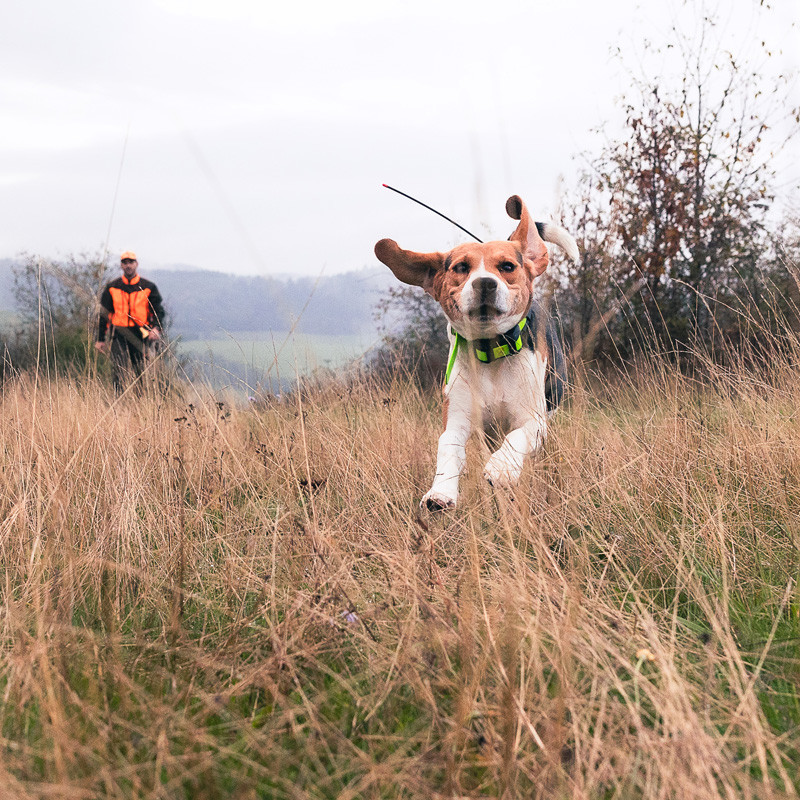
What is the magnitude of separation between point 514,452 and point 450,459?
10.2 inches

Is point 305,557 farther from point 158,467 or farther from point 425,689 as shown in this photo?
point 158,467

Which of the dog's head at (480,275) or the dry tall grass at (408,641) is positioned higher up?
the dog's head at (480,275)

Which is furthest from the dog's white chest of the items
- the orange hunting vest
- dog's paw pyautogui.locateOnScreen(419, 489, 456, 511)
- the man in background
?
the orange hunting vest

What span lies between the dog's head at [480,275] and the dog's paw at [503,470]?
1.70 ft

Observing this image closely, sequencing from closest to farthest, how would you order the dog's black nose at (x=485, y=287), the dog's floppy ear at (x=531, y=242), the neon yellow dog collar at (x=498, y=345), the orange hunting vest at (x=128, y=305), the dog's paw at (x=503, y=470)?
1. the dog's paw at (x=503, y=470)
2. the dog's black nose at (x=485, y=287)
3. the neon yellow dog collar at (x=498, y=345)
4. the dog's floppy ear at (x=531, y=242)
5. the orange hunting vest at (x=128, y=305)

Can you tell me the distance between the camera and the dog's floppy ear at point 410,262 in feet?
10.6

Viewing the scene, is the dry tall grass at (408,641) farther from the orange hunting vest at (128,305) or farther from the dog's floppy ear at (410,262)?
the orange hunting vest at (128,305)

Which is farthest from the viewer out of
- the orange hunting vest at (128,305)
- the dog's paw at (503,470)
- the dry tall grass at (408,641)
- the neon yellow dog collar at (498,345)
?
the orange hunting vest at (128,305)

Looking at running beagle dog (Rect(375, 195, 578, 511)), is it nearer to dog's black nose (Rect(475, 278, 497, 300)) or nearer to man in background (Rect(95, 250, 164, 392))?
dog's black nose (Rect(475, 278, 497, 300))

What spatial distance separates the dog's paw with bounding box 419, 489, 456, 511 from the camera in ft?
9.29

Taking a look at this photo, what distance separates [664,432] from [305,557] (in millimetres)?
1911

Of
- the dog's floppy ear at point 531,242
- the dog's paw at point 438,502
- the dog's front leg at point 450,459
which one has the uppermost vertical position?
the dog's floppy ear at point 531,242

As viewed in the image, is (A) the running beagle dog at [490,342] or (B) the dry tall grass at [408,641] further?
(A) the running beagle dog at [490,342]

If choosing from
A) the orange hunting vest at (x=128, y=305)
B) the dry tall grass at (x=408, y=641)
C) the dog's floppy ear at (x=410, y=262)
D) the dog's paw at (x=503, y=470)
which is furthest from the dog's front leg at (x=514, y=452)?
the orange hunting vest at (x=128, y=305)
